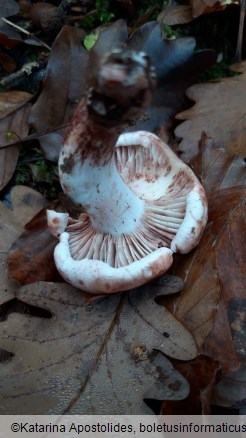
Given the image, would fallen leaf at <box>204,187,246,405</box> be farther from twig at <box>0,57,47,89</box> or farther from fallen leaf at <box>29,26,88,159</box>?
twig at <box>0,57,47,89</box>

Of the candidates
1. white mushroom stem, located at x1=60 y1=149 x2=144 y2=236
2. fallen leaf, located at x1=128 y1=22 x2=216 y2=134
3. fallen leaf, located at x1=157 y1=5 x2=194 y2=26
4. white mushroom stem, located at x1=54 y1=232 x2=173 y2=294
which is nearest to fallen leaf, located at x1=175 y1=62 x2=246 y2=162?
fallen leaf, located at x1=128 y1=22 x2=216 y2=134

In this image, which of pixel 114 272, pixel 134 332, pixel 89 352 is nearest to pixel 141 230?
pixel 114 272

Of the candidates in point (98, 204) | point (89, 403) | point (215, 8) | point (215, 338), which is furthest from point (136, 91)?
point (215, 8)

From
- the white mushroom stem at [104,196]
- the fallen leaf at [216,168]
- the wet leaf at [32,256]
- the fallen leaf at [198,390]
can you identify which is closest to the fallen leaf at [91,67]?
the fallen leaf at [216,168]

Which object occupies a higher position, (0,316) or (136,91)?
(136,91)

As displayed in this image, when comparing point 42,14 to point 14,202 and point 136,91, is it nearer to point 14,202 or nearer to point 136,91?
point 14,202

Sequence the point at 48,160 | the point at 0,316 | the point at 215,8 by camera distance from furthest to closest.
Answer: the point at 215,8 < the point at 48,160 < the point at 0,316

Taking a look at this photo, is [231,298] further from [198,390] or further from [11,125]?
[11,125]
